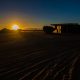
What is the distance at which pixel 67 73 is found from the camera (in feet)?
45.5

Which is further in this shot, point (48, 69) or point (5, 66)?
point (5, 66)

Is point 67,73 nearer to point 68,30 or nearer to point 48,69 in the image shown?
point 48,69

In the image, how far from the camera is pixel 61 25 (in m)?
74.7

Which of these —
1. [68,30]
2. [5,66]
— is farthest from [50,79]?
[68,30]

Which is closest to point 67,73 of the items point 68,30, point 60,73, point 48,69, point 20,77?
A: point 60,73

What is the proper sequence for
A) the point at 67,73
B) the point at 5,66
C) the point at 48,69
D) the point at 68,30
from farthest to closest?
the point at 68,30 < the point at 5,66 < the point at 48,69 < the point at 67,73

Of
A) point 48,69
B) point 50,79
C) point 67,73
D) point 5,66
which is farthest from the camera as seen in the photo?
point 5,66

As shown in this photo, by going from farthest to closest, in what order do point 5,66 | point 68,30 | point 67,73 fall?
point 68,30 < point 5,66 < point 67,73

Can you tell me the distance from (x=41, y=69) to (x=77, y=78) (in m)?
3.04

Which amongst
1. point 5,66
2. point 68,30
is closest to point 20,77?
point 5,66

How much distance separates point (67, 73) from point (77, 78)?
3.94 feet

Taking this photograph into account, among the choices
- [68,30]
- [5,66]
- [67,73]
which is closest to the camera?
[67,73]

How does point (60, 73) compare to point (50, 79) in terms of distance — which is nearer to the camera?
point (50, 79)

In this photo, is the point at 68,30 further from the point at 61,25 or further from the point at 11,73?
the point at 11,73
